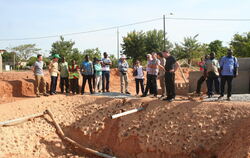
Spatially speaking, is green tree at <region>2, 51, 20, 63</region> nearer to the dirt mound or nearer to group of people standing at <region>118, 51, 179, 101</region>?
the dirt mound

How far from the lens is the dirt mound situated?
5688mm

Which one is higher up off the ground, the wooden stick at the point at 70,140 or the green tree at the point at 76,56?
the green tree at the point at 76,56

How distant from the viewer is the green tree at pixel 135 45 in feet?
105

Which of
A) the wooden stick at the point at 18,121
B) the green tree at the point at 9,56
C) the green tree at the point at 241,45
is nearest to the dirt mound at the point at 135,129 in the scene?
the wooden stick at the point at 18,121

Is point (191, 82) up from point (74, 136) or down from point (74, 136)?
up

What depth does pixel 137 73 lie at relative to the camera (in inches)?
359

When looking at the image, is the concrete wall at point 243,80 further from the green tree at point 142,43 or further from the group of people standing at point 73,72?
the green tree at point 142,43

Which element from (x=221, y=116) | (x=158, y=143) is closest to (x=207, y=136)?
(x=221, y=116)

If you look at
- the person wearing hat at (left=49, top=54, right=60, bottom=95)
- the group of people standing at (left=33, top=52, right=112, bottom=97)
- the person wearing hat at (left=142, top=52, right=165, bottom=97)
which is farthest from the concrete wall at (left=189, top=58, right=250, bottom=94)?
the person wearing hat at (left=49, top=54, right=60, bottom=95)

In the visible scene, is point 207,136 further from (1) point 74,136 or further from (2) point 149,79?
(1) point 74,136

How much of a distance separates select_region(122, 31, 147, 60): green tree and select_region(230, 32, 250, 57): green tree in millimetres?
10707

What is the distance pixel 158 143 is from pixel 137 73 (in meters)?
3.43

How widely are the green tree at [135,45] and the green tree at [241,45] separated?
10.7 m

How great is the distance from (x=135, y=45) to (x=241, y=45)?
12.7 metres
